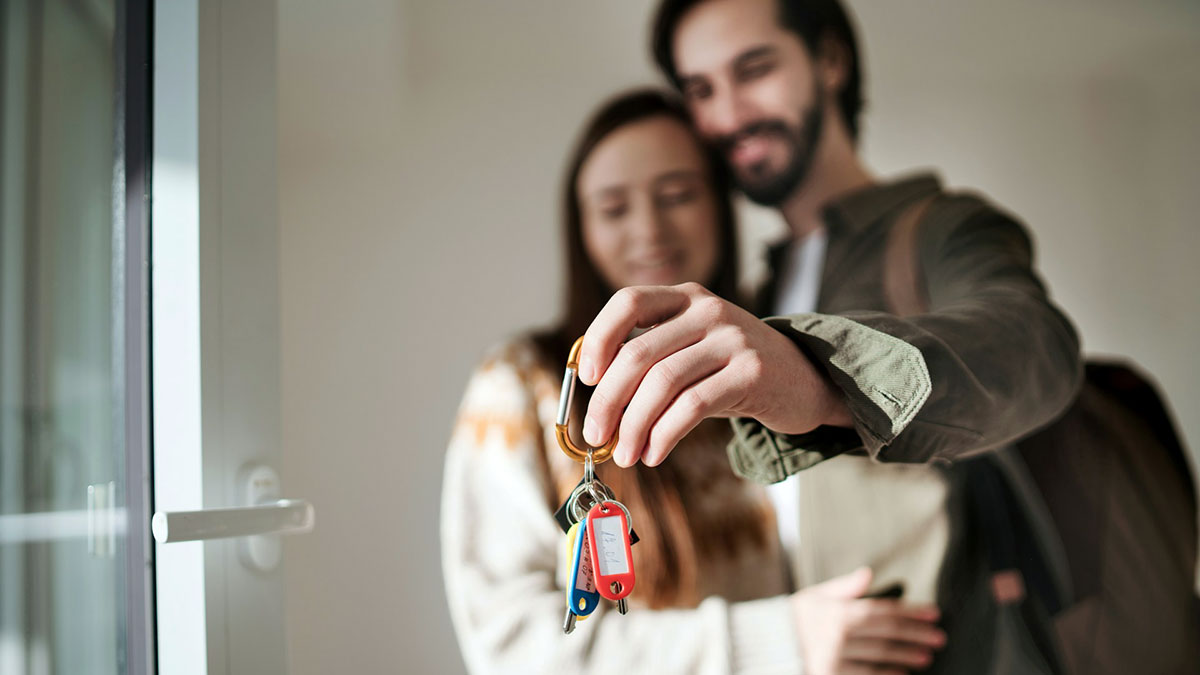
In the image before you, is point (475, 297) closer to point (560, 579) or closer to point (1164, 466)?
point (560, 579)

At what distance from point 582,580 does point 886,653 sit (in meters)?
0.82

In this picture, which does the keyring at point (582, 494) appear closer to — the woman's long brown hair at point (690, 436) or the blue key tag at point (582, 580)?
the blue key tag at point (582, 580)

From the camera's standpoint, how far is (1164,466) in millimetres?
1646

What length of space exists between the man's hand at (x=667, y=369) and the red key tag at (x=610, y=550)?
4cm

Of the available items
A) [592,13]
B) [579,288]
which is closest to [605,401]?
[579,288]

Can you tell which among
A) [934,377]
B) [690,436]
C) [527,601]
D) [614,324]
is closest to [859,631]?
[690,436]

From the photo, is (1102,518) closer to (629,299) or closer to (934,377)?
(934,377)

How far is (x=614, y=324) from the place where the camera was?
631 millimetres

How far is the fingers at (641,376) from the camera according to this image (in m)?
0.63

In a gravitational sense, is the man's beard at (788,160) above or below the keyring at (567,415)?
above

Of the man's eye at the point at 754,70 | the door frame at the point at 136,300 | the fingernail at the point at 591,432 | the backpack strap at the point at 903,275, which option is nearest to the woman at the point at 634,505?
the man's eye at the point at 754,70

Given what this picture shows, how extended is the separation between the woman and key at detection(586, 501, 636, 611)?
1.58ft

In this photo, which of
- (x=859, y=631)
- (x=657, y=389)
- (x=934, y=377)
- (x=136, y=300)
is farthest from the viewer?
(x=859, y=631)

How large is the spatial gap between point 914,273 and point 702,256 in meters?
0.33
